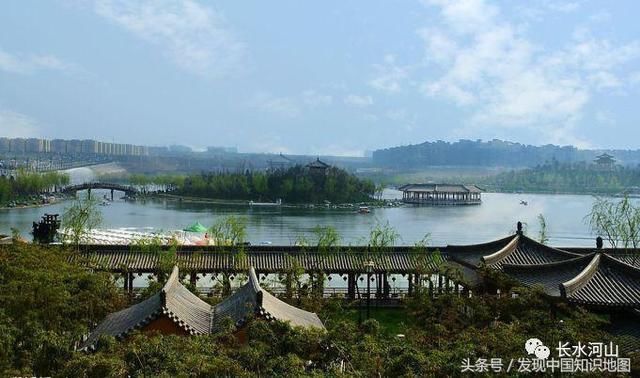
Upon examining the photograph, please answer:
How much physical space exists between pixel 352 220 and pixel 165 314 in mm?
47270

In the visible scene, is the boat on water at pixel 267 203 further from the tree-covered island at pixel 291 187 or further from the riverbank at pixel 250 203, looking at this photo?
the tree-covered island at pixel 291 187

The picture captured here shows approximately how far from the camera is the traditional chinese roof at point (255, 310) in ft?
36.4

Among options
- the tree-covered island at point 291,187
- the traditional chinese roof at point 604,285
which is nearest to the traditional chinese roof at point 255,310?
the traditional chinese roof at point 604,285

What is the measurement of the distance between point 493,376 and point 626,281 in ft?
17.8

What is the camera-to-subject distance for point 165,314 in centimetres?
1121

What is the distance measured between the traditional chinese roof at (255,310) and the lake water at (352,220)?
26.7 m

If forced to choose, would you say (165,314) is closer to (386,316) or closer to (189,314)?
(189,314)

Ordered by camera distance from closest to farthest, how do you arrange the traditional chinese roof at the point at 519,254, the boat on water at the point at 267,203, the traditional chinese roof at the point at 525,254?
the traditional chinese roof at the point at 519,254, the traditional chinese roof at the point at 525,254, the boat on water at the point at 267,203

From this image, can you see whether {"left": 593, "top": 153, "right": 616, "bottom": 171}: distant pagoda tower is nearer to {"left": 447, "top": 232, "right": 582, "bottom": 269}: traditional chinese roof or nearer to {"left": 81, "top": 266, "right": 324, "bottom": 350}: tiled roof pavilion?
{"left": 447, "top": 232, "right": 582, "bottom": 269}: traditional chinese roof

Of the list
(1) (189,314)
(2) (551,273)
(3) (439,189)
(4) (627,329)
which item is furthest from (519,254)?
(3) (439,189)

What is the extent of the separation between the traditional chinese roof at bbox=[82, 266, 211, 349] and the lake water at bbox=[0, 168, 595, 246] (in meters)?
27.3

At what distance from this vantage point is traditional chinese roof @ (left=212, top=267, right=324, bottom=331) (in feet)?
36.4

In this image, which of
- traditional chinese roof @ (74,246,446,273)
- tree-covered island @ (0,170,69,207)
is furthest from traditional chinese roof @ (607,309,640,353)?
tree-covered island @ (0,170,69,207)

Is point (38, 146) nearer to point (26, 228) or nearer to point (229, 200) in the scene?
point (229, 200)
